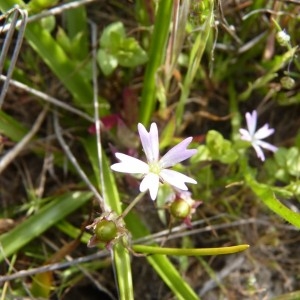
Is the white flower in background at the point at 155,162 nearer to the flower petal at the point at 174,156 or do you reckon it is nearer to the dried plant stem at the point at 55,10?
the flower petal at the point at 174,156

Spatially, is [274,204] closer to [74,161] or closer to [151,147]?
[151,147]

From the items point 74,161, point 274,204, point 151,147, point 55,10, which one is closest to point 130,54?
point 55,10

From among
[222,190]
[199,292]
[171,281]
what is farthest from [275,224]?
[171,281]

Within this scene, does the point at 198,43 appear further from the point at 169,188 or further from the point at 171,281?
the point at 171,281

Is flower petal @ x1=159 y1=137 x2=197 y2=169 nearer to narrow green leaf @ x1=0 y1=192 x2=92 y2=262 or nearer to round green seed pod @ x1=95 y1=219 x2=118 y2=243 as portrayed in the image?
round green seed pod @ x1=95 y1=219 x2=118 y2=243

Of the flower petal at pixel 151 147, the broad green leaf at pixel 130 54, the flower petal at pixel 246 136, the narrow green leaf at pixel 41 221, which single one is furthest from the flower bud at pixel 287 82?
the narrow green leaf at pixel 41 221

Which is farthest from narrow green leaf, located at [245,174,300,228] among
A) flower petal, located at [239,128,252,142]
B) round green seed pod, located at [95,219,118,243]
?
round green seed pod, located at [95,219,118,243]
